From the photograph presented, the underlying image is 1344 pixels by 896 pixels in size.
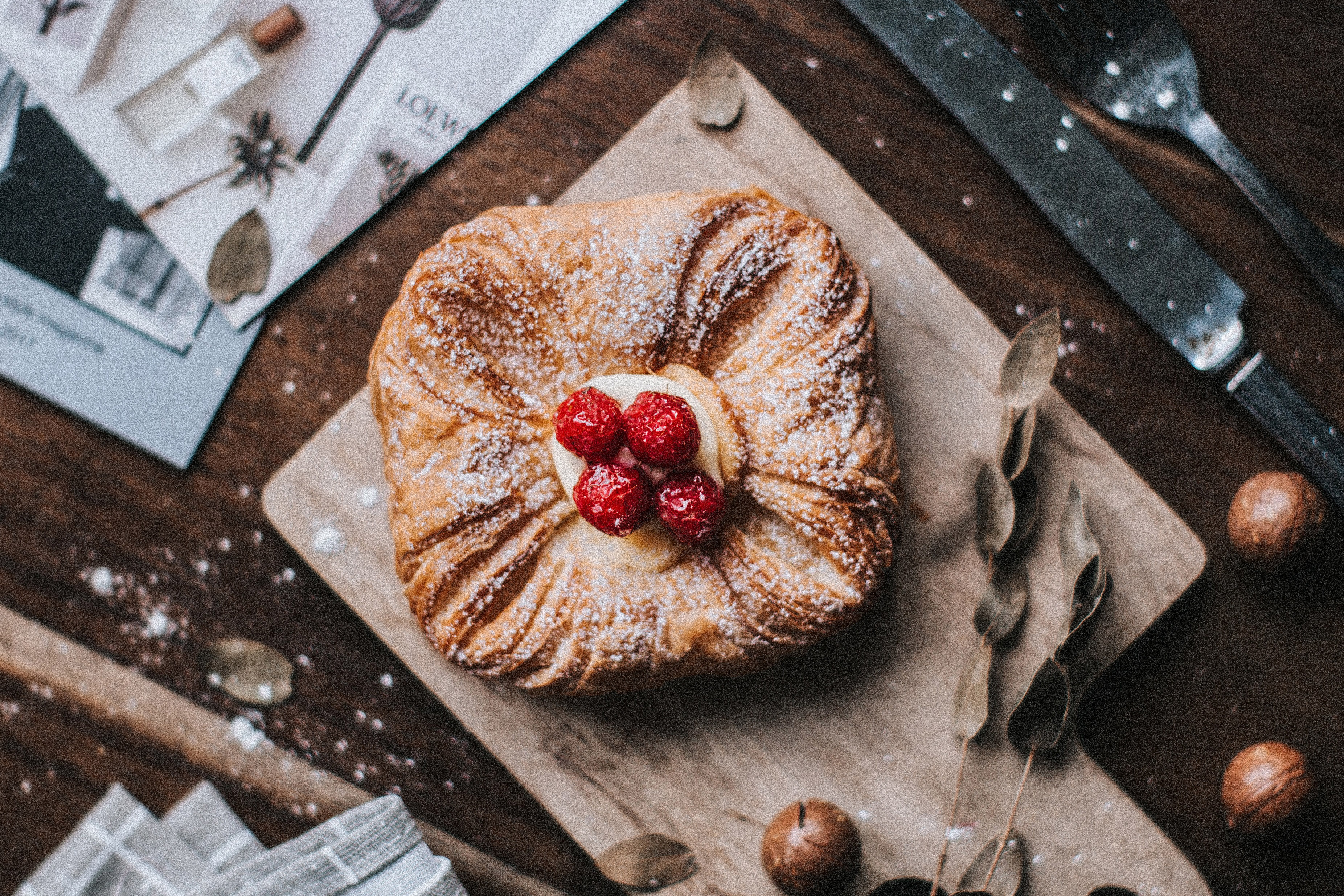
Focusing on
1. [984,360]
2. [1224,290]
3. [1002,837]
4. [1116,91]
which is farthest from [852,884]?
[1116,91]

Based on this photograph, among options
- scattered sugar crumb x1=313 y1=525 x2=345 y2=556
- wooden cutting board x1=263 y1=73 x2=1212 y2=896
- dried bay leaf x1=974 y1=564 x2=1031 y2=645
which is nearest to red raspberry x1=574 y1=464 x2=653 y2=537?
wooden cutting board x1=263 y1=73 x2=1212 y2=896

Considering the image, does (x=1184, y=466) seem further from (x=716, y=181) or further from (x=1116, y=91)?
(x=716, y=181)

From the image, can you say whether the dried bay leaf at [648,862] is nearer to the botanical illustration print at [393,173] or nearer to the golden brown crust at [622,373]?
the golden brown crust at [622,373]

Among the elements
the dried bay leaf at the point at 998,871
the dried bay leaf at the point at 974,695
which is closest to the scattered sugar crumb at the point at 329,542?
the dried bay leaf at the point at 974,695

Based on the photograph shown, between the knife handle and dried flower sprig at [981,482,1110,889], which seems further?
the knife handle

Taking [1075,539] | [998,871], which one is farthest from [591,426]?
[998,871]

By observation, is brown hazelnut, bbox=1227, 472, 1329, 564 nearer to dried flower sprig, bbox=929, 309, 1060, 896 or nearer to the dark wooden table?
the dark wooden table
